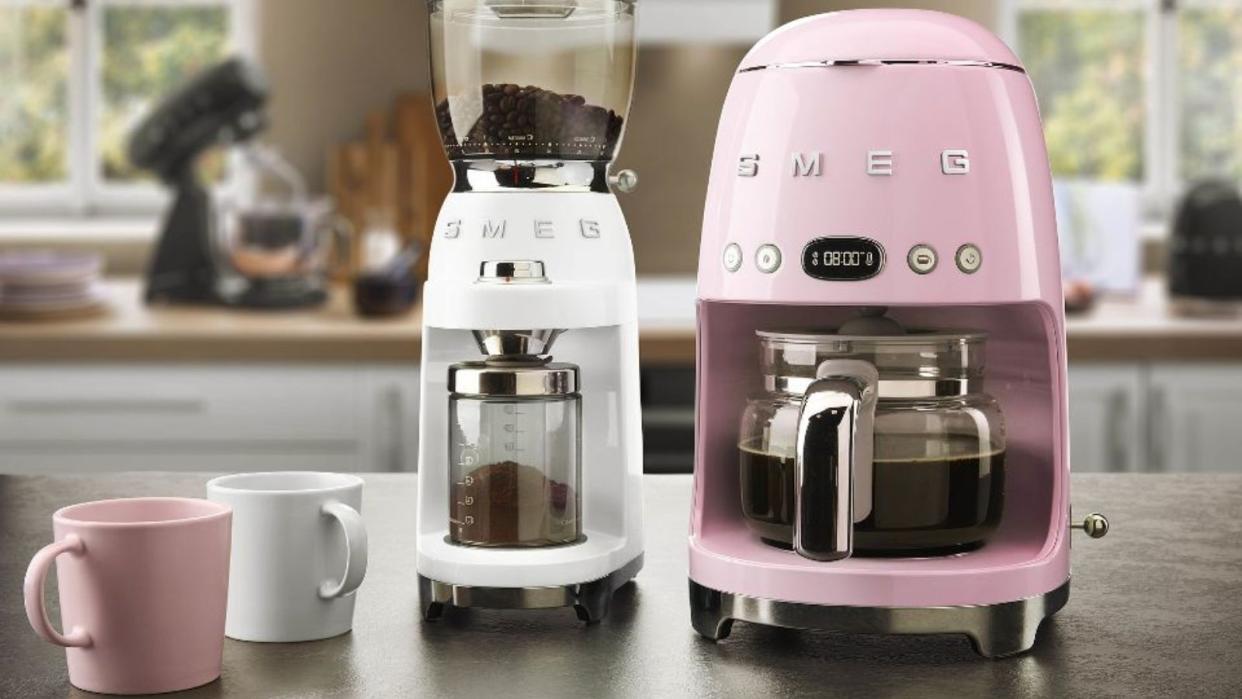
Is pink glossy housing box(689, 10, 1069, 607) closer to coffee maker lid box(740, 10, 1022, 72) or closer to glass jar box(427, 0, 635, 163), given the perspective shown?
coffee maker lid box(740, 10, 1022, 72)

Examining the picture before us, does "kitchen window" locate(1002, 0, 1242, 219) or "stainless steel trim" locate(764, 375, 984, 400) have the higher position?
"kitchen window" locate(1002, 0, 1242, 219)

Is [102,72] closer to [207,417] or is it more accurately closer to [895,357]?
[207,417]

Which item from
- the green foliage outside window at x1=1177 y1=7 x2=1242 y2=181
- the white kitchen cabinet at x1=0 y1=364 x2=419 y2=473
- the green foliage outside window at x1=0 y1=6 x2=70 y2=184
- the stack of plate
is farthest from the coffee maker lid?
the green foliage outside window at x1=0 y1=6 x2=70 y2=184

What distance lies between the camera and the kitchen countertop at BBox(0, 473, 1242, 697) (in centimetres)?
82

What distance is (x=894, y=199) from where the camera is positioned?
87cm

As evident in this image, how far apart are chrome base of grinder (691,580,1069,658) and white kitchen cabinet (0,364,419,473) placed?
169cm

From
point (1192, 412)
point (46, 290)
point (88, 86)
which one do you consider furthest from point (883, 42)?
point (88, 86)

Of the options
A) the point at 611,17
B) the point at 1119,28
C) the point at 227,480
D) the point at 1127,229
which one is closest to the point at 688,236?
the point at 1127,229

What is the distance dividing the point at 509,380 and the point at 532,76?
0.78ft

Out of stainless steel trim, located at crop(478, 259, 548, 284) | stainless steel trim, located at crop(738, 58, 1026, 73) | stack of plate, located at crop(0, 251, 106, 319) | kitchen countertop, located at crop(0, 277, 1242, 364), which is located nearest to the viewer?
stainless steel trim, located at crop(738, 58, 1026, 73)

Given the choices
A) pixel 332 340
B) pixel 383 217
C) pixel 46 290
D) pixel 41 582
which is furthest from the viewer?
pixel 383 217

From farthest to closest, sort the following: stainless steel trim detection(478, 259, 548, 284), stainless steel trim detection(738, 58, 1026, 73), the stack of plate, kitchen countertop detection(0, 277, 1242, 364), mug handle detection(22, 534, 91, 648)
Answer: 1. the stack of plate
2. kitchen countertop detection(0, 277, 1242, 364)
3. stainless steel trim detection(478, 259, 548, 284)
4. stainless steel trim detection(738, 58, 1026, 73)
5. mug handle detection(22, 534, 91, 648)

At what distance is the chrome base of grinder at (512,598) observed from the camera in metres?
0.95

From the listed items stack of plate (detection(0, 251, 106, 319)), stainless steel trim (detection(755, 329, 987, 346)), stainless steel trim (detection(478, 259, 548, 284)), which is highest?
stack of plate (detection(0, 251, 106, 319))
